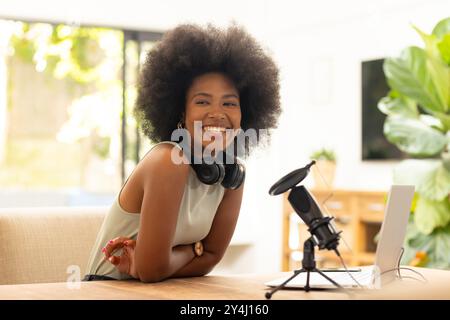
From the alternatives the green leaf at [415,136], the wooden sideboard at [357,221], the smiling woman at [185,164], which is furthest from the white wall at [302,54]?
the smiling woman at [185,164]

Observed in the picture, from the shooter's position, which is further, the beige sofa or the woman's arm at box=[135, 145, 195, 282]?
the beige sofa

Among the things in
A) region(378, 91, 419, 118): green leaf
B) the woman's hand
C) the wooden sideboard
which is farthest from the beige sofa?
the wooden sideboard

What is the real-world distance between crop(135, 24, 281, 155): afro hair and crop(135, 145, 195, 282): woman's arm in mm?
291

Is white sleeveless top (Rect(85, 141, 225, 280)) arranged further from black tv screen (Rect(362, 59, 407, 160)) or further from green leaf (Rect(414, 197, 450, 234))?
black tv screen (Rect(362, 59, 407, 160))

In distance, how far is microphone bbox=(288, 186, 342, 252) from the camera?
5.58ft

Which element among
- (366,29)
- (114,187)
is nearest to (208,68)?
(366,29)

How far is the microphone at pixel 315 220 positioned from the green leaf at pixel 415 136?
118 inches

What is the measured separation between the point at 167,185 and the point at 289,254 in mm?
4419

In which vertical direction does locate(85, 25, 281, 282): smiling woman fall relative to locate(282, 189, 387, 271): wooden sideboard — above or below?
above

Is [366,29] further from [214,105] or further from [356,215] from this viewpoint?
[214,105]

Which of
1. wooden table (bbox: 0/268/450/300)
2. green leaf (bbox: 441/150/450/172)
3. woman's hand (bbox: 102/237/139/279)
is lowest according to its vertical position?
wooden table (bbox: 0/268/450/300)

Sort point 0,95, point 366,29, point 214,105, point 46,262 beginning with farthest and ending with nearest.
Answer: point 0,95
point 366,29
point 46,262
point 214,105

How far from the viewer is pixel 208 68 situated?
216 centimetres

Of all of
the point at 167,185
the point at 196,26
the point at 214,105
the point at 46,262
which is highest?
the point at 196,26
